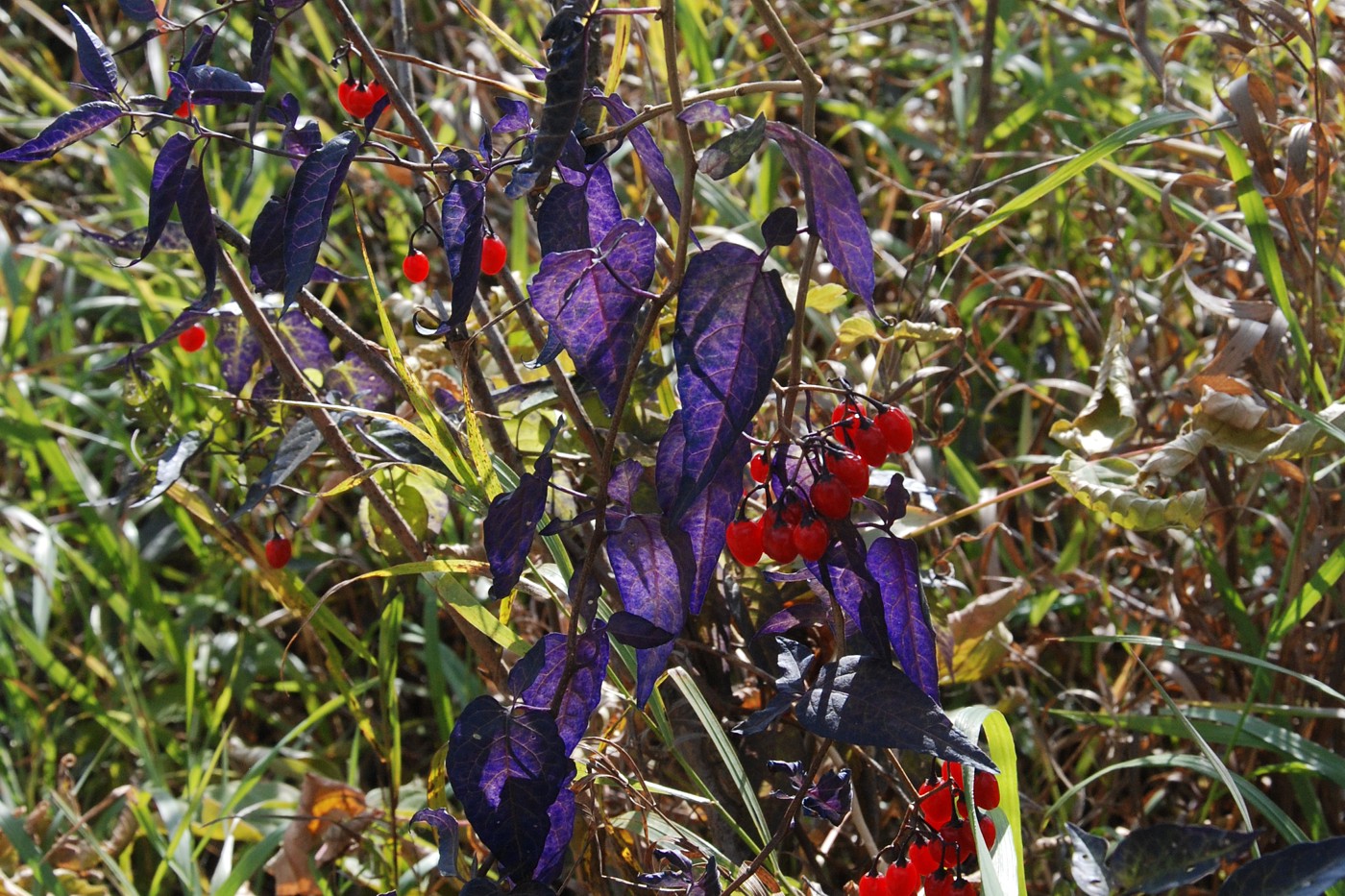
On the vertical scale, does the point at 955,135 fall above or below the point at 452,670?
above

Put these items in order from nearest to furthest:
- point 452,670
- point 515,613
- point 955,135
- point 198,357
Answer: point 515,613
point 452,670
point 198,357
point 955,135

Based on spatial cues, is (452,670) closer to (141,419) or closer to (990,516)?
(141,419)

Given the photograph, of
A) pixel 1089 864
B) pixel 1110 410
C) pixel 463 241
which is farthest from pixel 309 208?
pixel 1110 410

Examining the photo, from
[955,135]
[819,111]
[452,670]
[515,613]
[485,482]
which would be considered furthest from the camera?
[819,111]

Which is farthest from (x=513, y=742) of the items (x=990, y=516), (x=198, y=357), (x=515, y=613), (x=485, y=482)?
(x=198, y=357)

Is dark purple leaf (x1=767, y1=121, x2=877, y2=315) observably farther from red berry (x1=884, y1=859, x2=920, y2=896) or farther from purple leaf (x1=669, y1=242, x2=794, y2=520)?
red berry (x1=884, y1=859, x2=920, y2=896)

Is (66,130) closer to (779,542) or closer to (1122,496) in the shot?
(779,542)
